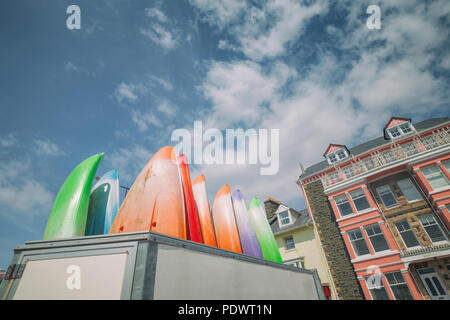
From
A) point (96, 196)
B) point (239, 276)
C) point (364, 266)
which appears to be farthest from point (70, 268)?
point (364, 266)

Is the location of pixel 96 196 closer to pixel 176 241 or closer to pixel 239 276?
pixel 176 241

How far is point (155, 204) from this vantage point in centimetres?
358

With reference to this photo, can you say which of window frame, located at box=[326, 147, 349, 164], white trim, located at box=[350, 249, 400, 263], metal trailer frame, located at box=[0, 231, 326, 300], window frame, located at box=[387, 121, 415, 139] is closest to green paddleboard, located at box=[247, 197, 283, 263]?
metal trailer frame, located at box=[0, 231, 326, 300]

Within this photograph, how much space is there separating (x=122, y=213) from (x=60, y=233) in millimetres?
937

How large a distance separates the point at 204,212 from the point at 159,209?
156cm

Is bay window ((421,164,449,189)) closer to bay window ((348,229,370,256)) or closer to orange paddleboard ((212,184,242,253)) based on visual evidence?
bay window ((348,229,370,256))

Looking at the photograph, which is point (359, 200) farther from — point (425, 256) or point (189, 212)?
point (189, 212)

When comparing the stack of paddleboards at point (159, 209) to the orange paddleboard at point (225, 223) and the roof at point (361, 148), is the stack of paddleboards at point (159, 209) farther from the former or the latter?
the roof at point (361, 148)

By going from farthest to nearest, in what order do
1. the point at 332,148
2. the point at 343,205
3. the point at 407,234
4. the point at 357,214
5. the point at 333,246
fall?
the point at 332,148 → the point at 343,205 → the point at 333,246 → the point at 357,214 → the point at 407,234

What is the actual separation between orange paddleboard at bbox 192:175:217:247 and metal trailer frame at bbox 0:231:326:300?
2132mm

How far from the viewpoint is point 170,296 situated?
7.09 feet

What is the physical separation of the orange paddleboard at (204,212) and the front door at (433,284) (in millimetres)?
13840

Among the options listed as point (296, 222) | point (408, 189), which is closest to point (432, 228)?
point (408, 189)

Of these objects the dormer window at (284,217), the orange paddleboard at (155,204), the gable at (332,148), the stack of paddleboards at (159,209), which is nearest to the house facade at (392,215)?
the gable at (332,148)
